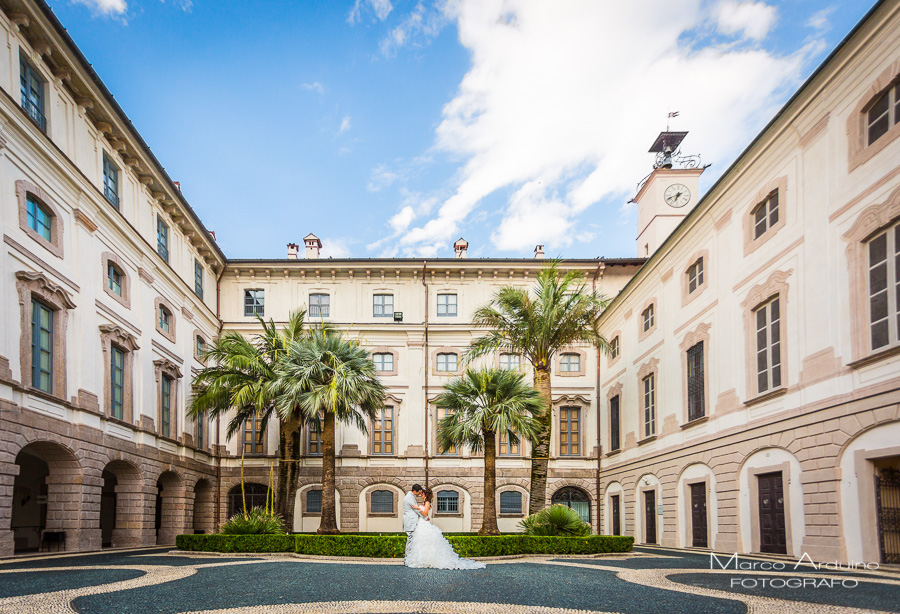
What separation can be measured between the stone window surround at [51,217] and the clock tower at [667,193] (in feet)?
99.5

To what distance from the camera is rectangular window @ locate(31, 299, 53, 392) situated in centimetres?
1889

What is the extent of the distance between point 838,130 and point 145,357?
80.3ft

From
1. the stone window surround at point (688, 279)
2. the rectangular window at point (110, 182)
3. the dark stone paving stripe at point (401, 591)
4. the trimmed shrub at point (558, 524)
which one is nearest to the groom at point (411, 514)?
the dark stone paving stripe at point (401, 591)

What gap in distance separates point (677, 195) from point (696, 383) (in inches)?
765

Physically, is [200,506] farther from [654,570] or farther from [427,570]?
[654,570]

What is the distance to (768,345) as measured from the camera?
60.4 feet

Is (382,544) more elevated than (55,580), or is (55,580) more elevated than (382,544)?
(55,580)

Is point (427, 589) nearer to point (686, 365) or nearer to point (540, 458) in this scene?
point (540, 458)

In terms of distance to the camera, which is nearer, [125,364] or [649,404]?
[125,364]

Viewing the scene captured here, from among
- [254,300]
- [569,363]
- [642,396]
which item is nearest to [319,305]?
[254,300]

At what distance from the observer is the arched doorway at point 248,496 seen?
34.8 meters

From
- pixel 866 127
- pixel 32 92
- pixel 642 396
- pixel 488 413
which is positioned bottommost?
pixel 488 413

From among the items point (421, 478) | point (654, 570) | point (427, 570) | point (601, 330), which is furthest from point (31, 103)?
point (601, 330)

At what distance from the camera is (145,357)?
1038 inches
